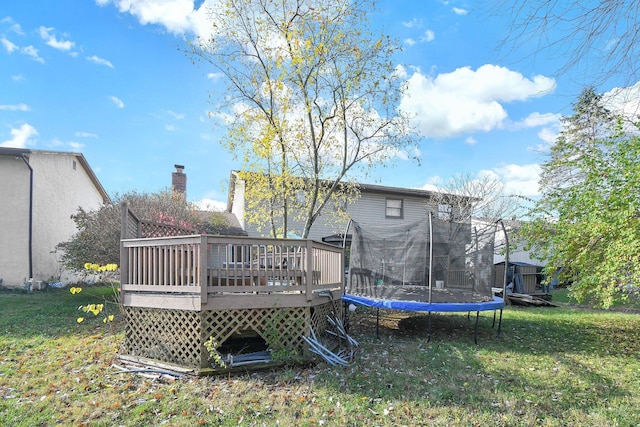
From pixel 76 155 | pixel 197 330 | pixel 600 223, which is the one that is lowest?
pixel 197 330

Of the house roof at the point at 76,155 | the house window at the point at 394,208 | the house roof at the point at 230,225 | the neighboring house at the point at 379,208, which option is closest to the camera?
the house roof at the point at 76,155

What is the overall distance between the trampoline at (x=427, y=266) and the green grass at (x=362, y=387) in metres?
0.77

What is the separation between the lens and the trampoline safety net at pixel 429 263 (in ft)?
23.3

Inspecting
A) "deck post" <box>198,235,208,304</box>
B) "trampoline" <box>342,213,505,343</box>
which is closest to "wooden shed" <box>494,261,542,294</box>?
"trampoline" <box>342,213,505,343</box>

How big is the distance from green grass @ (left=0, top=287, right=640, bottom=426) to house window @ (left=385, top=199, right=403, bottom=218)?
1094 cm

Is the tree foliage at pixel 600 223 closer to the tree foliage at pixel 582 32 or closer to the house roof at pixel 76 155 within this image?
the tree foliage at pixel 582 32

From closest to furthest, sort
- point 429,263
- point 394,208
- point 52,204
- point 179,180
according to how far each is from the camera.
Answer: point 429,263
point 52,204
point 394,208
point 179,180

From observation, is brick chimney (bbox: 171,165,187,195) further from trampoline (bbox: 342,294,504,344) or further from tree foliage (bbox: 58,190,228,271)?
trampoline (bbox: 342,294,504,344)

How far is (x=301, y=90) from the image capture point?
882 cm

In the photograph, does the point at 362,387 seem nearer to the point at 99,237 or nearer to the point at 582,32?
the point at 582,32

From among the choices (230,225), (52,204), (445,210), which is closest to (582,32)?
(230,225)

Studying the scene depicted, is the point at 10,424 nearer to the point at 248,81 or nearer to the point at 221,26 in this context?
the point at 248,81

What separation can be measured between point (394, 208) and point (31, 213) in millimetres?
14879

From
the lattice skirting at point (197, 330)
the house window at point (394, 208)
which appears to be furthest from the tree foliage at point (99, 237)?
the house window at point (394, 208)
